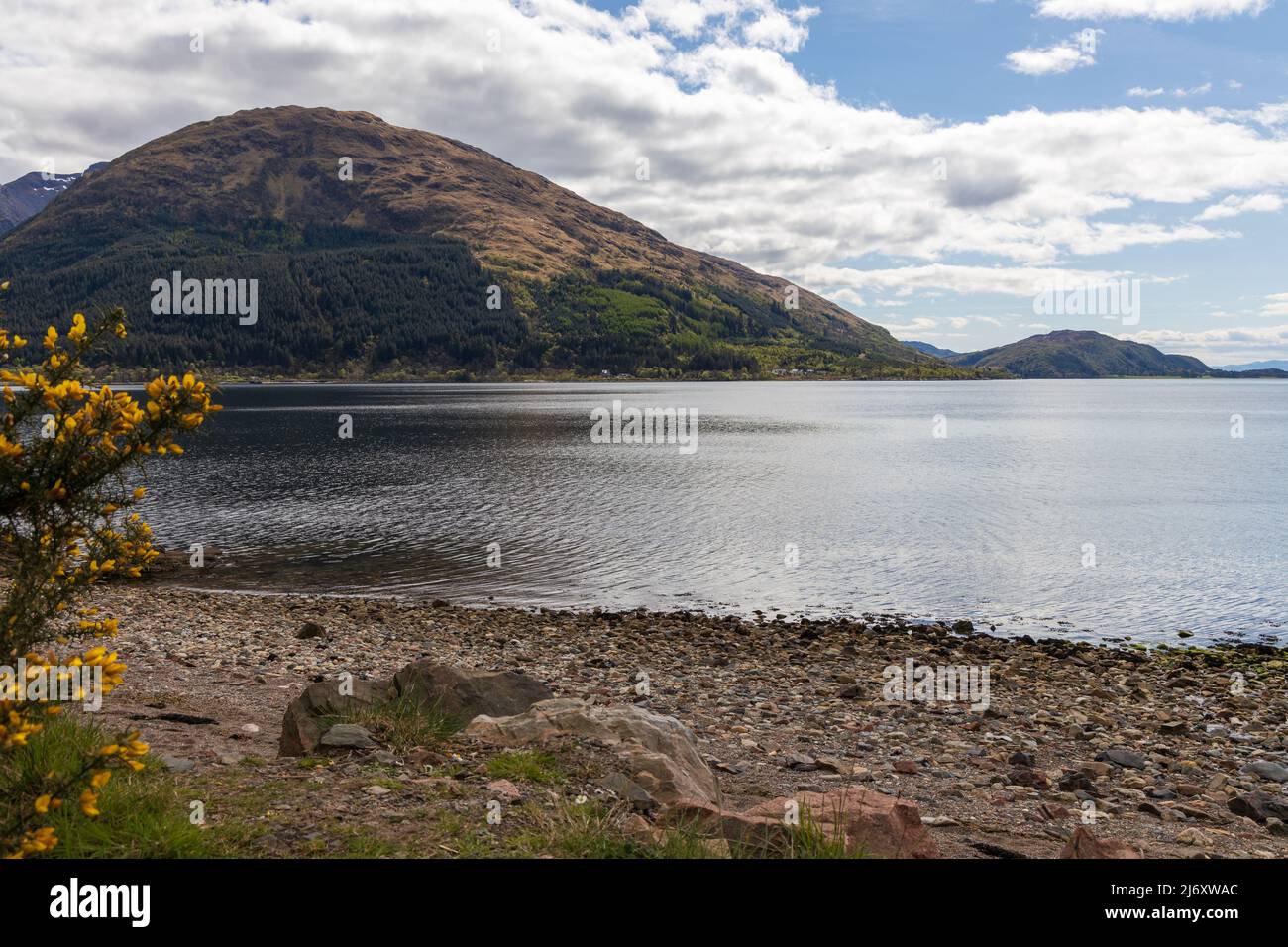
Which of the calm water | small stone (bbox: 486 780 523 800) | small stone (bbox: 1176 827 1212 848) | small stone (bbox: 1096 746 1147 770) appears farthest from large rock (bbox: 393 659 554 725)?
the calm water

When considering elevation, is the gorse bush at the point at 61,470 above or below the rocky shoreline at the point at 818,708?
above

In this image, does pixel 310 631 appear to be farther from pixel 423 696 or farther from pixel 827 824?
pixel 827 824

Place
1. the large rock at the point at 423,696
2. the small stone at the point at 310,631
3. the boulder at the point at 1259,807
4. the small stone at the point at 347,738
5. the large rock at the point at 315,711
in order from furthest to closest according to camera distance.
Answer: the small stone at the point at 310,631 < the boulder at the point at 1259,807 < the large rock at the point at 423,696 < the large rock at the point at 315,711 < the small stone at the point at 347,738

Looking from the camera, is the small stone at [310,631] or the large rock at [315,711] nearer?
the large rock at [315,711]

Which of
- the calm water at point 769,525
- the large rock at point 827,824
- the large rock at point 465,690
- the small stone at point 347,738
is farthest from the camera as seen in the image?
the calm water at point 769,525

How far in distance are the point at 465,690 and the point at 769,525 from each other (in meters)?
39.9

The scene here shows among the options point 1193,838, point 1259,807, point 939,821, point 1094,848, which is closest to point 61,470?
point 1094,848

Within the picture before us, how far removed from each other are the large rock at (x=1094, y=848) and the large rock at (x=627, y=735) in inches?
160

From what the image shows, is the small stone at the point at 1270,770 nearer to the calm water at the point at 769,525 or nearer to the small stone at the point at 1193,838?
Answer: the small stone at the point at 1193,838

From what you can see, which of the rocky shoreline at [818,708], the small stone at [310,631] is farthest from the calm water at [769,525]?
the small stone at [310,631]

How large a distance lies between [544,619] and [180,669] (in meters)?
13.1

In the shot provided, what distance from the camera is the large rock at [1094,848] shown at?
8195mm

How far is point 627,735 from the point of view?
1149 cm

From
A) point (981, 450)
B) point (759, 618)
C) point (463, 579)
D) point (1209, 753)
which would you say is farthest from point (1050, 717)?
point (981, 450)
